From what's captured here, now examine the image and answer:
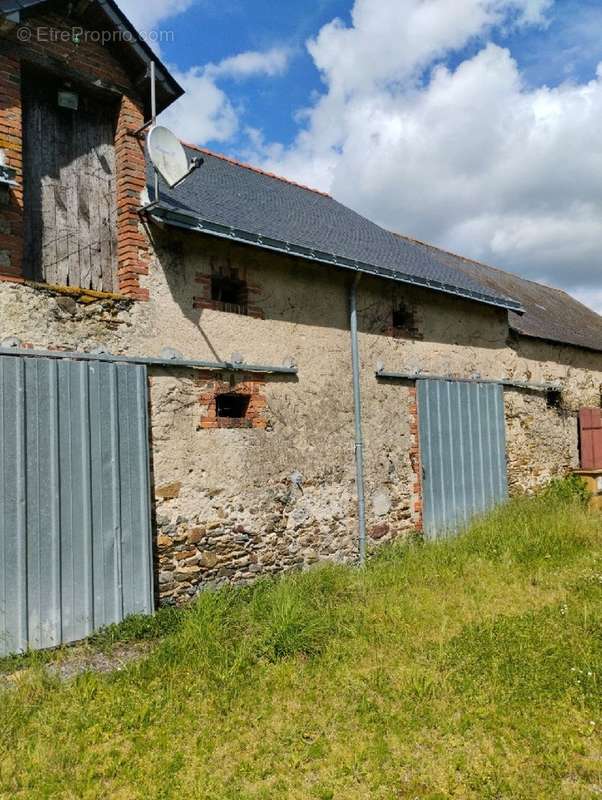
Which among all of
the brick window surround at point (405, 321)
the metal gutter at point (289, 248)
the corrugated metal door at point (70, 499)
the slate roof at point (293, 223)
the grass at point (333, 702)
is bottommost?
the grass at point (333, 702)

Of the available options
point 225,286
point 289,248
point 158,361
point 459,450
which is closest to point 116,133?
point 225,286

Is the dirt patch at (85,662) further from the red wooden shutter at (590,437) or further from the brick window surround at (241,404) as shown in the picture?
the red wooden shutter at (590,437)

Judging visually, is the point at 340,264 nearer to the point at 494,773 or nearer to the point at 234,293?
the point at 234,293

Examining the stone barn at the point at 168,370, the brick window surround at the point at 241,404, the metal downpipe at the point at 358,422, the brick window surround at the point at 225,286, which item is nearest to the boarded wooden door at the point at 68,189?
the stone barn at the point at 168,370

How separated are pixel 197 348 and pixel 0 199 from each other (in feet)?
7.04

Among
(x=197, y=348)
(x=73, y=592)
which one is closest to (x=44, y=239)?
(x=197, y=348)

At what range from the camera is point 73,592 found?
4805 mm

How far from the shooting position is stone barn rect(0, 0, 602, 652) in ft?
15.8

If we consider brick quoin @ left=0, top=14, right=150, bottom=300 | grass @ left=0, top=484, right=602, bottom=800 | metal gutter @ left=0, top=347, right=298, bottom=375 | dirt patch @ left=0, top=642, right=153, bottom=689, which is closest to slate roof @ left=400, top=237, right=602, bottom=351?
metal gutter @ left=0, top=347, right=298, bottom=375

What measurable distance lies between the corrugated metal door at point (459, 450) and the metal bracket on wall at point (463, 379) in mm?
73

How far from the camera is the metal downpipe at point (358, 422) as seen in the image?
7.22 metres

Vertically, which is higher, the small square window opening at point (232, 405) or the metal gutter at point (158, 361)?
the metal gutter at point (158, 361)

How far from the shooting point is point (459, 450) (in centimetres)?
853

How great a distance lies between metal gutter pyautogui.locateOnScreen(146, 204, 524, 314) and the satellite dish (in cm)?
41
